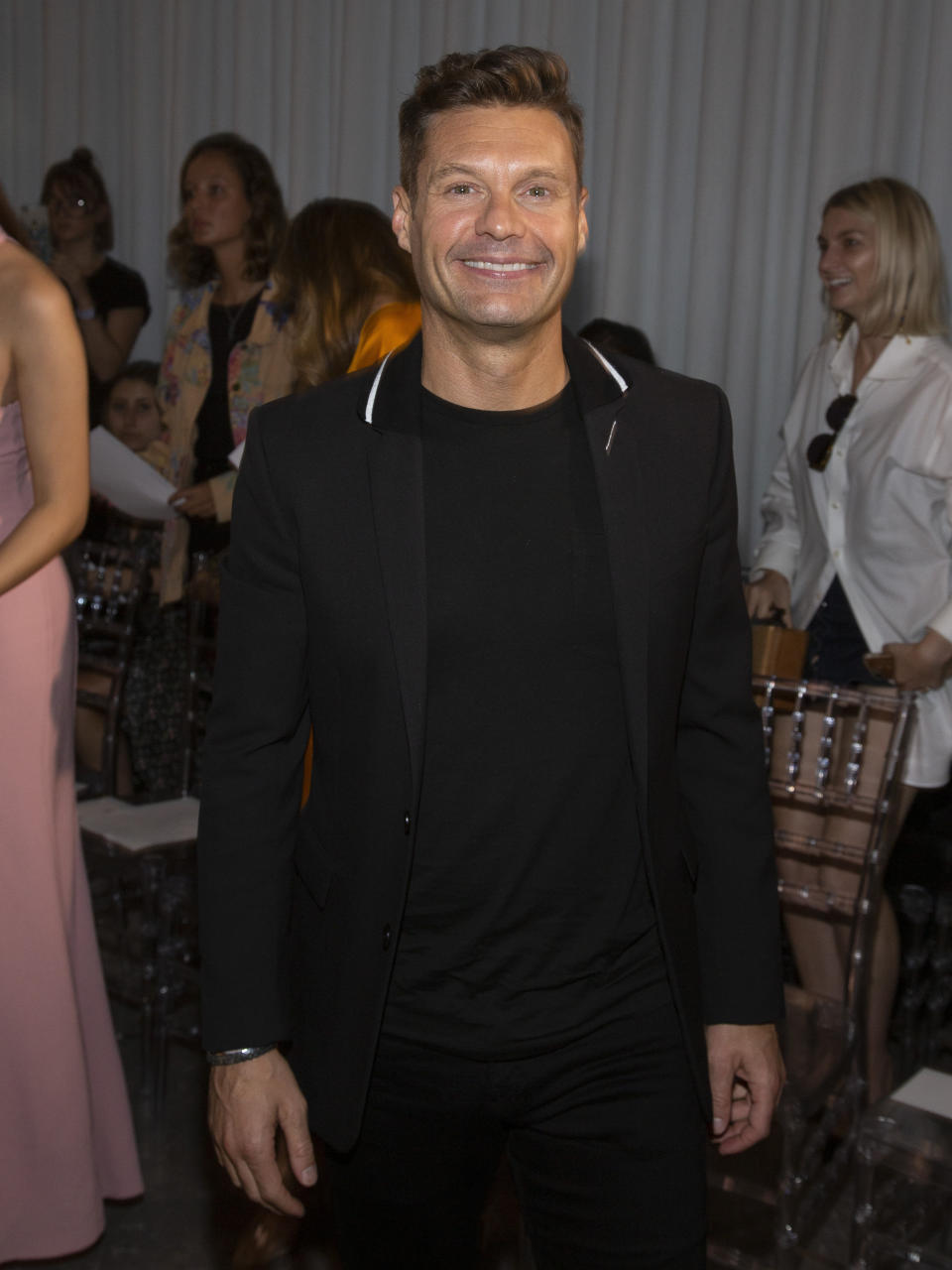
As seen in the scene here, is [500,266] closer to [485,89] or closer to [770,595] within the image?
[485,89]

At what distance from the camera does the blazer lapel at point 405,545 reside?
1.38m

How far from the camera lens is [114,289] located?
519 cm

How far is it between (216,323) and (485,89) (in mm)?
2991

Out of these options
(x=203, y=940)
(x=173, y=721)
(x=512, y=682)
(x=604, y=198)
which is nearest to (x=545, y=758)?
(x=512, y=682)

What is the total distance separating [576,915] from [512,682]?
25 centimetres

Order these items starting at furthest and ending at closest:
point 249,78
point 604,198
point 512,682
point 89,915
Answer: point 249,78, point 604,198, point 89,915, point 512,682

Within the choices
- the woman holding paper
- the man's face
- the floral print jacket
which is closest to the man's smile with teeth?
the man's face

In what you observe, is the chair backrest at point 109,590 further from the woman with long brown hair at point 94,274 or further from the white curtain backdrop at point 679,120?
the white curtain backdrop at point 679,120

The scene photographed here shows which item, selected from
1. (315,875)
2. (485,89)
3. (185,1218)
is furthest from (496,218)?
(185,1218)

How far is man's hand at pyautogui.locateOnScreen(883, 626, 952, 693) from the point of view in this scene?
2971mm

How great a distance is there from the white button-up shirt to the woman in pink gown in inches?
68.8

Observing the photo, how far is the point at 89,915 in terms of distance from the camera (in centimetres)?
259

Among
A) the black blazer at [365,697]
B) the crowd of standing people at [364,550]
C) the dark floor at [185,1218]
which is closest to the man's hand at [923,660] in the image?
the crowd of standing people at [364,550]

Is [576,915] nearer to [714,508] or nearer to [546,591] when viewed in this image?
[546,591]
